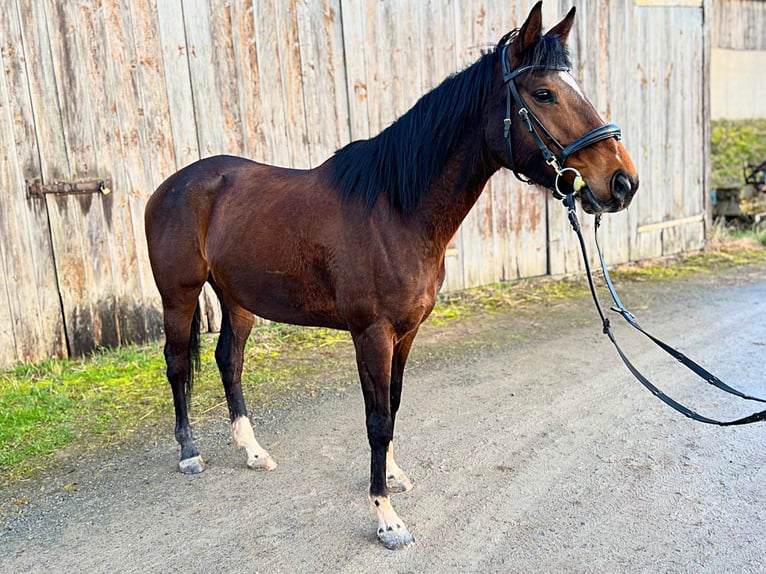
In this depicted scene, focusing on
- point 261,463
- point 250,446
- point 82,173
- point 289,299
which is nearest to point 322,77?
point 82,173

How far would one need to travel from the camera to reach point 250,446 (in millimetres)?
3389

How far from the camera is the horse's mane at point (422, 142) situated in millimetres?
2547

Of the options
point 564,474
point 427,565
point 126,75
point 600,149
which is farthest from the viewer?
point 126,75

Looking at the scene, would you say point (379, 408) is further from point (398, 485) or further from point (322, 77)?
point (322, 77)

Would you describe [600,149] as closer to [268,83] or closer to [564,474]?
[564,474]

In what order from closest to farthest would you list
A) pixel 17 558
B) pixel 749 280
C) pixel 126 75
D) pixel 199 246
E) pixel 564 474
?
pixel 17 558, pixel 564 474, pixel 199 246, pixel 126 75, pixel 749 280

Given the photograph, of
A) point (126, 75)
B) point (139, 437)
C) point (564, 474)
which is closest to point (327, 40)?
point (126, 75)

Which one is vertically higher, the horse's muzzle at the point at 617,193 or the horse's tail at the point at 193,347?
the horse's muzzle at the point at 617,193

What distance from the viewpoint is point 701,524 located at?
2619mm

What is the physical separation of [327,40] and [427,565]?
4.79 metres

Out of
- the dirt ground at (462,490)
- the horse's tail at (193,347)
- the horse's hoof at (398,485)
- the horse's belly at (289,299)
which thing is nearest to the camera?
the dirt ground at (462,490)

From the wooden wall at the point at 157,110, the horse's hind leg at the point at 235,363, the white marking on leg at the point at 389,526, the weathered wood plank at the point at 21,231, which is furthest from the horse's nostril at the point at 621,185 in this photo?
the weathered wood plank at the point at 21,231

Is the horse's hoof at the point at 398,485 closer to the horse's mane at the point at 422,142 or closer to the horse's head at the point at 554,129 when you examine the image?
the horse's mane at the point at 422,142

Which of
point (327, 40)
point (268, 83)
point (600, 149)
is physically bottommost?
point (600, 149)
